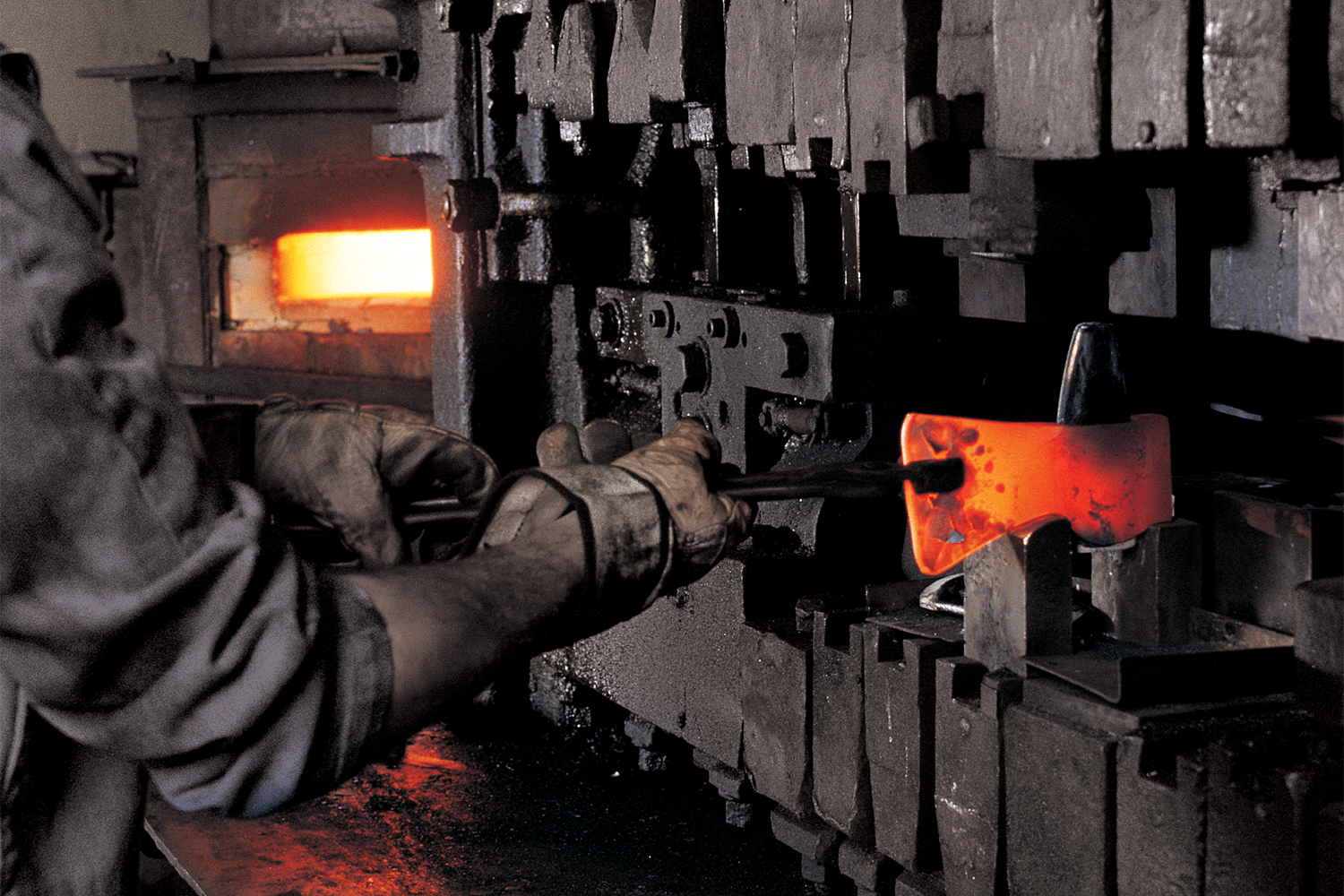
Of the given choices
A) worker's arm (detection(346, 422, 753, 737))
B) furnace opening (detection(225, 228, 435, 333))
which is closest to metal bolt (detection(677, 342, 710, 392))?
worker's arm (detection(346, 422, 753, 737))

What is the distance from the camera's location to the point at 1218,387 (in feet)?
6.83

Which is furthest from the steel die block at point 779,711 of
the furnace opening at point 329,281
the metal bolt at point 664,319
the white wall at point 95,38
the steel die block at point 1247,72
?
the white wall at point 95,38

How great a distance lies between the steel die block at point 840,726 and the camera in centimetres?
178

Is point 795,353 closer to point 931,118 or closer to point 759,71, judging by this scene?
point 759,71

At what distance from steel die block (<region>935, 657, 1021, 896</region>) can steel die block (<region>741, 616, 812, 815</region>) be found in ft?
0.90

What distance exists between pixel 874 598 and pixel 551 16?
118 centimetres

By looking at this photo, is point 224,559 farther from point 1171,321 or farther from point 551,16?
point 551,16

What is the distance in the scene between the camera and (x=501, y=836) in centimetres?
221

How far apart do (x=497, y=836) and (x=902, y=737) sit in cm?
80

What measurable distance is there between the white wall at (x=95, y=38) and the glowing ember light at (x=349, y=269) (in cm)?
126

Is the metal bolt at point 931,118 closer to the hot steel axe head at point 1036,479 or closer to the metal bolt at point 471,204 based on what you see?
the hot steel axe head at point 1036,479

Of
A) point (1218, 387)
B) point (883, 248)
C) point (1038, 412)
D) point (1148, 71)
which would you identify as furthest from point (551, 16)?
point (1148, 71)

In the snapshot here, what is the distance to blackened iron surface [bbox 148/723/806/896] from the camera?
204 centimetres

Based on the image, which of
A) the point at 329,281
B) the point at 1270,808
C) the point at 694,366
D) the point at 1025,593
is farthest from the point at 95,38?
the point at 1270,808
